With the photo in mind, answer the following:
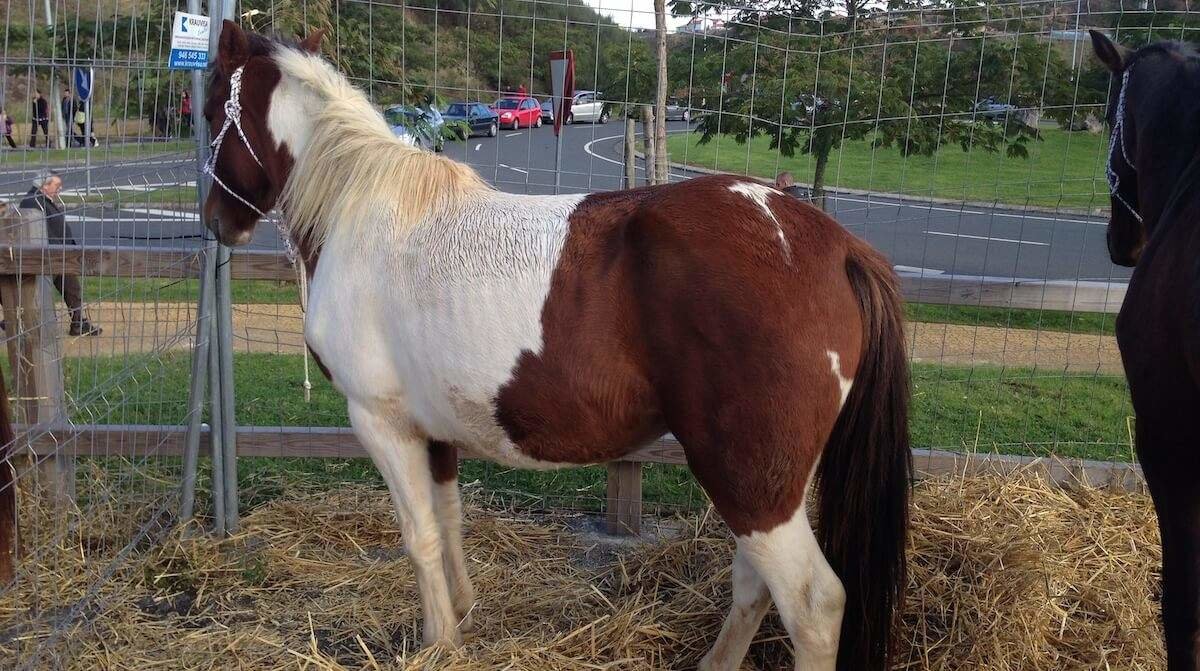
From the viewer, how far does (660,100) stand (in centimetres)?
421

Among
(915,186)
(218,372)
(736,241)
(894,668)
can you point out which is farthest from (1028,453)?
(915,186)

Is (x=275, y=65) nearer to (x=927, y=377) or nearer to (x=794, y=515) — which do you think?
(x=794, y=515)

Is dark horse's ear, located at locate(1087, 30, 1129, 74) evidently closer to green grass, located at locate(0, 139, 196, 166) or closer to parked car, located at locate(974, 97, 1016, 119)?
parked car, located at locate(974, 97, 1016, 119)

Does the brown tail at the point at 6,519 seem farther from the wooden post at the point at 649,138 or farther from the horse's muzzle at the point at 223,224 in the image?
the wooden post at the point at 649,138

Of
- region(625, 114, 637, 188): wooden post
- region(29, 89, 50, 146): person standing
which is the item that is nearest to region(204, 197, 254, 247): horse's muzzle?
region(29, 89, 50, 146): person standing

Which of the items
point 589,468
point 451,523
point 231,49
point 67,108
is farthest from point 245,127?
point 589,468

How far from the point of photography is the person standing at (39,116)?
9.80ft

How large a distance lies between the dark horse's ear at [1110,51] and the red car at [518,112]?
2425 mm

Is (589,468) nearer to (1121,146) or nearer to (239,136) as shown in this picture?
(239,136)

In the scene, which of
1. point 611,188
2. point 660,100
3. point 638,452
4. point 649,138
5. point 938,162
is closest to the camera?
point 638,452

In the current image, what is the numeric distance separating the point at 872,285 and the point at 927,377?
440cm

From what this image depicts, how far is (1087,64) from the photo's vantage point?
4898 mm

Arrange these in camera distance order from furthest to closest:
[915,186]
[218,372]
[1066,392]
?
[915,186]
[1066,392]
[218,372]

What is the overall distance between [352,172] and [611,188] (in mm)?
2548
